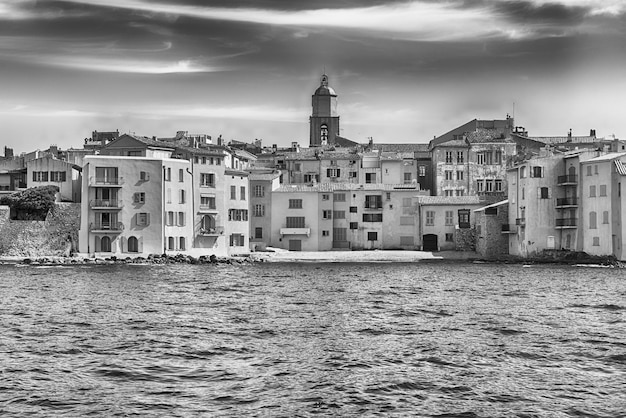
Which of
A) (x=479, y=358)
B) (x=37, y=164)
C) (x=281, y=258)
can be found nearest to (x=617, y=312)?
(x=479, y=358)

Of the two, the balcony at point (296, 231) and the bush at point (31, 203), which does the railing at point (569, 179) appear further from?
the bush at point (31, 203)

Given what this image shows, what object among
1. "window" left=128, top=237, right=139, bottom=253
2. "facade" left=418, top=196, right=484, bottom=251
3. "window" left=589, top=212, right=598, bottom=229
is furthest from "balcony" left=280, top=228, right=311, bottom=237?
"window" left=589, top=212, right=598, bottom=229

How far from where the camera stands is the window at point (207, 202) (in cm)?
7896

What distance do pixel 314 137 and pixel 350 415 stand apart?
113 m

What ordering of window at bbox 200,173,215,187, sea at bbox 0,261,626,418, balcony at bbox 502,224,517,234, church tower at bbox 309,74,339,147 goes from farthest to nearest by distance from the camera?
church tower at bbox 309,74,339,147 < window at bbox 200,173,215,187 < balcony at bbox 502,224,517,234 < sea at bbox 0,261,626,418

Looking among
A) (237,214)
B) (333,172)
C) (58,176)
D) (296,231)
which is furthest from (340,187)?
(58,176)

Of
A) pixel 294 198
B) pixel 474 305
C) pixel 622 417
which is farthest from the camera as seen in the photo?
pixel 294 198

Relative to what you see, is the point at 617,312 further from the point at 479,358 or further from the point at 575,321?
the point at 479,358

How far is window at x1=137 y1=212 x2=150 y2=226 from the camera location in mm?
74562

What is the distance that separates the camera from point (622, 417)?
17359 millimetres

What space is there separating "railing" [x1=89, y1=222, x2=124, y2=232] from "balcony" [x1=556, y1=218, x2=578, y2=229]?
3848cm

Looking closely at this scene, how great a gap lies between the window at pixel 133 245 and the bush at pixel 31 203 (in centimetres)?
767

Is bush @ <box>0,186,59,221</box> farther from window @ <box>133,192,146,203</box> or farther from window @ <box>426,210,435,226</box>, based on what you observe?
window @ <box>426,210,435,226</box>

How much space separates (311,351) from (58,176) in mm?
60073
